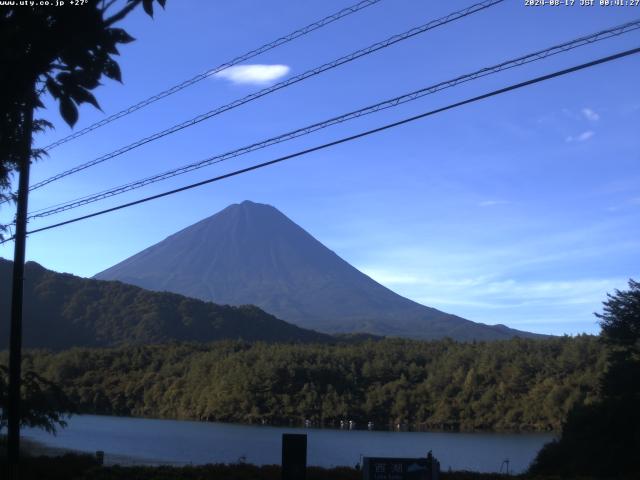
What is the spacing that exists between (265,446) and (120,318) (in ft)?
228

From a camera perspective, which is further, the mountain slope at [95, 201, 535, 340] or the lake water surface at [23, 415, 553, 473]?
the mountain slope at [95, 201, 535, 340]

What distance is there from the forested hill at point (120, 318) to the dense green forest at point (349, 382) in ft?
62.2

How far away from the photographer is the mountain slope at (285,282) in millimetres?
167125

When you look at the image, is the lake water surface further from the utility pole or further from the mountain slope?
the mountain slope

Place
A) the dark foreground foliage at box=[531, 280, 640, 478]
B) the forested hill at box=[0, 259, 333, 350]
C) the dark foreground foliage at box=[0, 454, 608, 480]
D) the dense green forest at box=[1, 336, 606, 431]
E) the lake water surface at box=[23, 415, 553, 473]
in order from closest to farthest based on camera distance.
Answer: the dark foreground foliage at box=[0, 454, 608, 480], the dark foreground foliage at box=[531, 280, 640, 478], the lake water surface at box=[23, 415, 553, 473], the dense green forest at box=[1, 336, 606, 431], the forested hill at box=[0, 259, 333, 350]

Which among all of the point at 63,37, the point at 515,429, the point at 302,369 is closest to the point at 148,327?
the point at 302,369

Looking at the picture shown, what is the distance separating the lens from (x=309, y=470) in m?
17.5

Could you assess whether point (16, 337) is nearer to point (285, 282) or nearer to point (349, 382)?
point (349, 382)

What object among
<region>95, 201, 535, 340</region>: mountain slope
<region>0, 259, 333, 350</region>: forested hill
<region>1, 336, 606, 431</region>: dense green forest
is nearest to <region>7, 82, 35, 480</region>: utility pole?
<region>1, 336, 606, 431</region>: dense green forest

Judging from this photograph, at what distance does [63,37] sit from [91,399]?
240 feet

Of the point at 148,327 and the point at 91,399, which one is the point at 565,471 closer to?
the point at 91,399

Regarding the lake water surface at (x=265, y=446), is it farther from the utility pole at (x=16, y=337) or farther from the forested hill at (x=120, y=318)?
the forested hill at (x=120, y=318)

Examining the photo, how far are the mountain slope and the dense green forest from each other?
259 feet

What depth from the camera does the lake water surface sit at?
32.5 m
